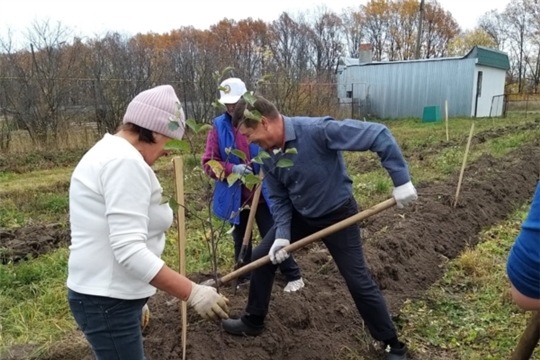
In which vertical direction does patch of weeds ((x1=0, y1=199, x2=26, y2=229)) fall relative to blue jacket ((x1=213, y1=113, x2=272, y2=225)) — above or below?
below

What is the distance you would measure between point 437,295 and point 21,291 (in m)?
3.64

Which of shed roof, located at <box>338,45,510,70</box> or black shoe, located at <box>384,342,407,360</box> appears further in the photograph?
shed roof, located at <box>338,45,510,70</box>

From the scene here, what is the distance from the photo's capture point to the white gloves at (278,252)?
2967 millimetres

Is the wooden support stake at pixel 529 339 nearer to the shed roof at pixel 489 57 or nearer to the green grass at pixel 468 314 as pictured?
the green grass at pixel 468 314

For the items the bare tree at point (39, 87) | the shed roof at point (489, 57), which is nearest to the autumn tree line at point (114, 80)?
the bare tree at point (39, 87)

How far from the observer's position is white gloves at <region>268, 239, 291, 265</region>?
2967 millimetres

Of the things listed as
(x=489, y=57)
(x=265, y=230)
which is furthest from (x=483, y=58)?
(x=265, y=230)

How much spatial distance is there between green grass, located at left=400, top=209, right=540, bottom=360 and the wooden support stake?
59.5 inches

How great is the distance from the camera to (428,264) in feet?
16.1

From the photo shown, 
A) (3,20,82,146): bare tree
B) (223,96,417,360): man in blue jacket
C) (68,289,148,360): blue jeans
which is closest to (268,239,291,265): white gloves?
(223,96,417,360): man in blue jacket

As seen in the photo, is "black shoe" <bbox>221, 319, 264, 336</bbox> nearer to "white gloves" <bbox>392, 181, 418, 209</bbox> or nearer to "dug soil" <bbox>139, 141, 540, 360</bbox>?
"dug soil" <bbox>139, 141, 540, 360</bbox>

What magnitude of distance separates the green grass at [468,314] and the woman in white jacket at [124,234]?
2141 millimetres

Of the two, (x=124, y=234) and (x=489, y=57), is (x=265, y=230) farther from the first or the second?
(x=489, y=57)

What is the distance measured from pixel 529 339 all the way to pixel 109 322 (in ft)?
5.09
